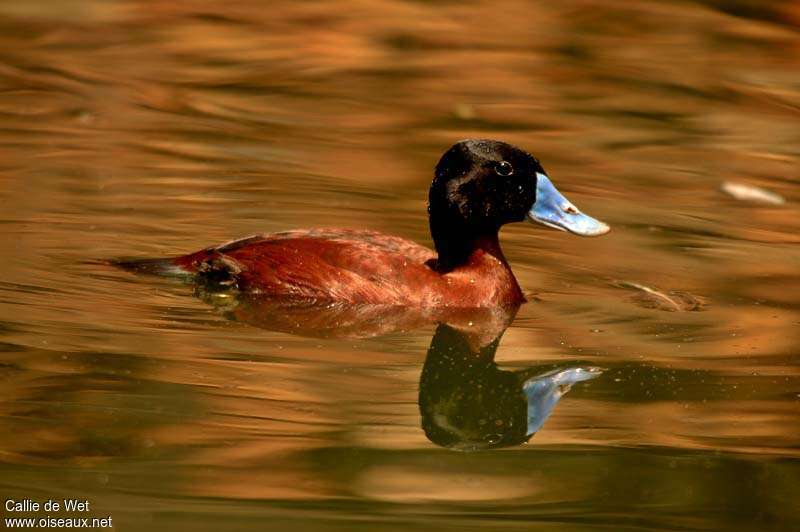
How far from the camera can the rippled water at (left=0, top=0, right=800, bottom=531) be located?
5094 mm

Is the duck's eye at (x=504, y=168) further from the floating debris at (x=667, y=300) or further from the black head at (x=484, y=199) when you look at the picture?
the floating debris at (x=667, y=300)

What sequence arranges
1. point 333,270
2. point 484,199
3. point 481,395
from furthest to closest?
1. point 484,199
2. point 333,270
3. point 481,395

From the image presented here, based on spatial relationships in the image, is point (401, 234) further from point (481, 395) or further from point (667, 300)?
point (481, 395)

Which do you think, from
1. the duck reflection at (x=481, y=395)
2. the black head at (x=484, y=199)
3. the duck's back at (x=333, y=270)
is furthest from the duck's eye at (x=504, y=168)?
the duck reflection at (x=481, y=395)

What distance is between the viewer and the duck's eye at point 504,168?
768cm

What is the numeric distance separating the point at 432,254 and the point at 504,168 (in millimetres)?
554

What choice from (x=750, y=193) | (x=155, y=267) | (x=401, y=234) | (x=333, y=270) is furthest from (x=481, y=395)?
(x=750, y=193)

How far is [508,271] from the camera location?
771 centimetres

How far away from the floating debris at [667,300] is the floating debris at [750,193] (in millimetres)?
2071

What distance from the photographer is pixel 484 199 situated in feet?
25.2

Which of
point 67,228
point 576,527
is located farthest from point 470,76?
point 576,527

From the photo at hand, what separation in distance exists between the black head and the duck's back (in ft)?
0.80

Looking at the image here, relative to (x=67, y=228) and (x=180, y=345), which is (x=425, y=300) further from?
(x=67, y=228)

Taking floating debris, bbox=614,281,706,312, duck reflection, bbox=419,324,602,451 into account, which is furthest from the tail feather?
floating debris, bbox=614,281,706,312
